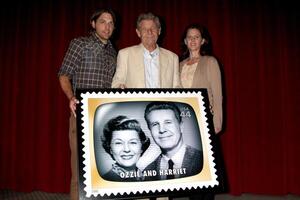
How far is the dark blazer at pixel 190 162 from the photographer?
1.33 metres

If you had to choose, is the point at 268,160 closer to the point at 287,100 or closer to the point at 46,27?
the point at 287,100

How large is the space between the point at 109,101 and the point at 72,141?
742 mm

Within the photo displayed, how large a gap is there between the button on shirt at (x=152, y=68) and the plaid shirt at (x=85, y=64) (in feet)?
0.98

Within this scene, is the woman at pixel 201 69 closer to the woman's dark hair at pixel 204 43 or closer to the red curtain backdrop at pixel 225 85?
the woman's dark hair at pixel 204 43

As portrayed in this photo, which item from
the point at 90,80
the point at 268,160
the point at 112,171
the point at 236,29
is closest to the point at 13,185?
the point at 90,80

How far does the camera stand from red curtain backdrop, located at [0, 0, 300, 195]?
3170mm

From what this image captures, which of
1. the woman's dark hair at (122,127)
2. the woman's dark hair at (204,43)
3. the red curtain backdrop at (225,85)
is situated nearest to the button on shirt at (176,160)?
the woman's dark hair at (122,127)

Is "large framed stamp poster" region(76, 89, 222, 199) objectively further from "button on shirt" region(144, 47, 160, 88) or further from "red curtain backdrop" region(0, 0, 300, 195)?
"red curtain backdrop" region(0, 0, 300, 195)

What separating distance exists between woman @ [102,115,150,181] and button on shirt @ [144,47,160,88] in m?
0.58

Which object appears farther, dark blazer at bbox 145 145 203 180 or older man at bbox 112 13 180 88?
older man at bbox 112 13 180 88

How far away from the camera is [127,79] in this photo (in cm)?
190

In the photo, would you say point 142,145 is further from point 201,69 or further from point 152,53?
point 201,69

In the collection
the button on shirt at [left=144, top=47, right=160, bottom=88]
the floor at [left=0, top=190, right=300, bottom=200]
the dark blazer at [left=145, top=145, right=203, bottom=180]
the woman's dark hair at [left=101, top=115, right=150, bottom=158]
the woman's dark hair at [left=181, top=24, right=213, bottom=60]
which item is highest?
the woman's dark hair at [left=181, top=24, right=213, bottom=60]

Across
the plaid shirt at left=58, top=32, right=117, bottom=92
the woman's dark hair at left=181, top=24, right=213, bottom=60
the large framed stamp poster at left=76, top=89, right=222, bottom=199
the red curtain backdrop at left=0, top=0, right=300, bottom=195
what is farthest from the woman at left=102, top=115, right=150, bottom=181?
the red curtain backdrop at left=0, top=0, right=300, bottom=195
